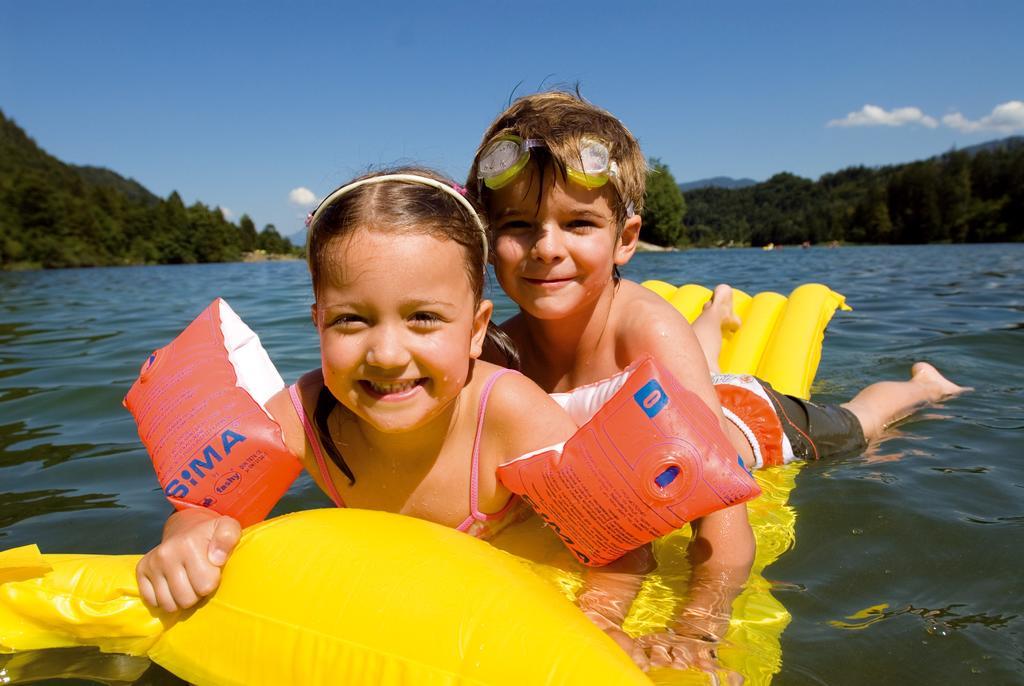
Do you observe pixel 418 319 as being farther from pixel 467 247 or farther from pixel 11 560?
pixel 11 560

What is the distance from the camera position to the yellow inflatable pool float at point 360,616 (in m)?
1.37

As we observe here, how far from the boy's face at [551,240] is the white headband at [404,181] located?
1.14ft

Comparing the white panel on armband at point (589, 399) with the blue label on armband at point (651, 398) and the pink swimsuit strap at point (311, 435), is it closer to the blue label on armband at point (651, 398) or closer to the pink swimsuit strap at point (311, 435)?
the blue label on armband at point (651, 398)

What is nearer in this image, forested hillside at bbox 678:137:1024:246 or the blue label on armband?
the blue label on armband

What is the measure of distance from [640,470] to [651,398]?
0.18 m

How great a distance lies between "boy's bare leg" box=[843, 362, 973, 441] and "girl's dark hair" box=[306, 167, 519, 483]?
260 cm

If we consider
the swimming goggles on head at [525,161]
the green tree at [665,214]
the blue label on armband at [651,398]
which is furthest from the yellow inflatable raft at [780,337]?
the green tree at [665,214]

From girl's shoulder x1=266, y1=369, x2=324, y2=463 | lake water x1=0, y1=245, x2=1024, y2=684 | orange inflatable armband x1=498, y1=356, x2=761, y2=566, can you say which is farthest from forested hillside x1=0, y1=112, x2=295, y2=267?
orange inflatable armband x1=498, y1=356, x2=761, y2=566

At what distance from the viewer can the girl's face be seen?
1.79 meters

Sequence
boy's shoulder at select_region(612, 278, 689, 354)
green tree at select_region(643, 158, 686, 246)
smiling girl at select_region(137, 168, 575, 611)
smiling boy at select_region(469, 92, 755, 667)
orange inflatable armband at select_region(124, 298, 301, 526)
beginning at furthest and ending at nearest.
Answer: green tree at select_region(643, 158, 686, 246)
boy's shoulder at select_region(612, 278, 689, 354)
smiling boy at select_region(469, 92, 755, 667)
orange inflatable armband at select_region(124, 298, 301, 526)
smiling girl at select_region(137, 168, 575, 611)

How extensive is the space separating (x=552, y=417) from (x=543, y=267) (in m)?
0.58

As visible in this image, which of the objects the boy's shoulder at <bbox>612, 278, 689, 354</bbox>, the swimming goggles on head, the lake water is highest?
the swimming goggles on head

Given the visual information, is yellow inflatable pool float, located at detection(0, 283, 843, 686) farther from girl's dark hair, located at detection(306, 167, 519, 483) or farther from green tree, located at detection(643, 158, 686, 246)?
green tree, located at detection(643, 158, 686, 246)

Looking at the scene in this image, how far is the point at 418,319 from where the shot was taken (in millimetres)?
1854
